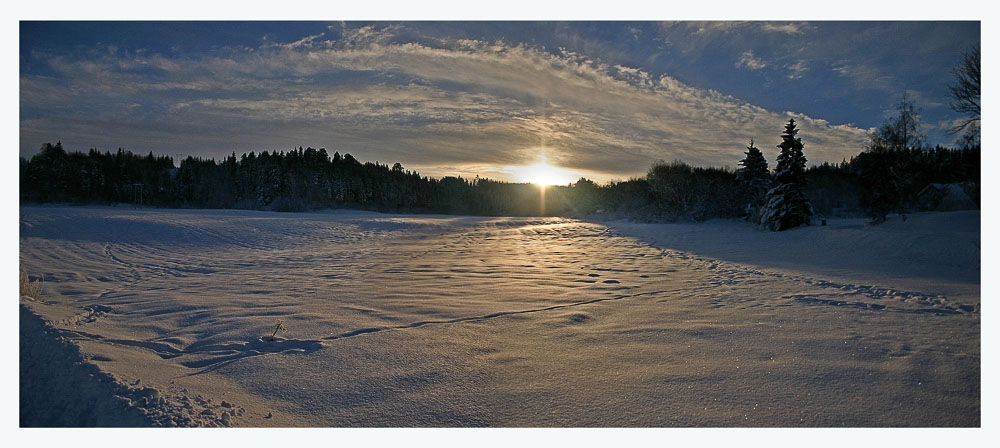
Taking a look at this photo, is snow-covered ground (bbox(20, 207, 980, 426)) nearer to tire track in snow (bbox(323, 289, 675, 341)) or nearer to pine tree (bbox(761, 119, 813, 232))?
tire track in snow (bbox(323, 289, 675, 341))

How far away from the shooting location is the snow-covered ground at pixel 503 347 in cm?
238

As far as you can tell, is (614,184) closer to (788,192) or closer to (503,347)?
(788,192)

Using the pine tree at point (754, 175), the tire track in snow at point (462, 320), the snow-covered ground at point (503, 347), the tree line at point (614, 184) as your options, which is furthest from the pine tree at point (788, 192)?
Answer: the tire track in snow at point (462, 320)

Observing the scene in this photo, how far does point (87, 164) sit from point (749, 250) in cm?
3595

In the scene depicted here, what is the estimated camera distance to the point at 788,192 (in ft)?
57.9

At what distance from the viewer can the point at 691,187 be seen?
24938 mm

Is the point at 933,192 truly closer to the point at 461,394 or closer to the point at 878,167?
the point at 878,167

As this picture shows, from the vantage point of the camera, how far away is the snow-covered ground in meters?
2.38

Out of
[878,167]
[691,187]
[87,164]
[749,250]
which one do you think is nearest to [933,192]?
[878,167]

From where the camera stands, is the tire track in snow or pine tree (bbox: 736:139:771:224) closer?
the tire track in snow

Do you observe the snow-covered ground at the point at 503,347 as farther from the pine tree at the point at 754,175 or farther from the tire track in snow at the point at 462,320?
the pine tree at the point at 754,175

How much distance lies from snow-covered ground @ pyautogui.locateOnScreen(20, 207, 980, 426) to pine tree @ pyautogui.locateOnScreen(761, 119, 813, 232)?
9865 mm

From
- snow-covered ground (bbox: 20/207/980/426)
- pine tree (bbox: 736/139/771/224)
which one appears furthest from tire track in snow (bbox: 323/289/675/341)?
pine tree (bbox: 736/139/771/224)

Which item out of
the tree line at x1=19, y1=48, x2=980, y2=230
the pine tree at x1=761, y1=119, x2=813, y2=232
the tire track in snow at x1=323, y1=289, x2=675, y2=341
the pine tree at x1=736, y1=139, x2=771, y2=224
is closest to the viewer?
the tire track in snow at x1=323, y1=289, x2=675, y2=341
